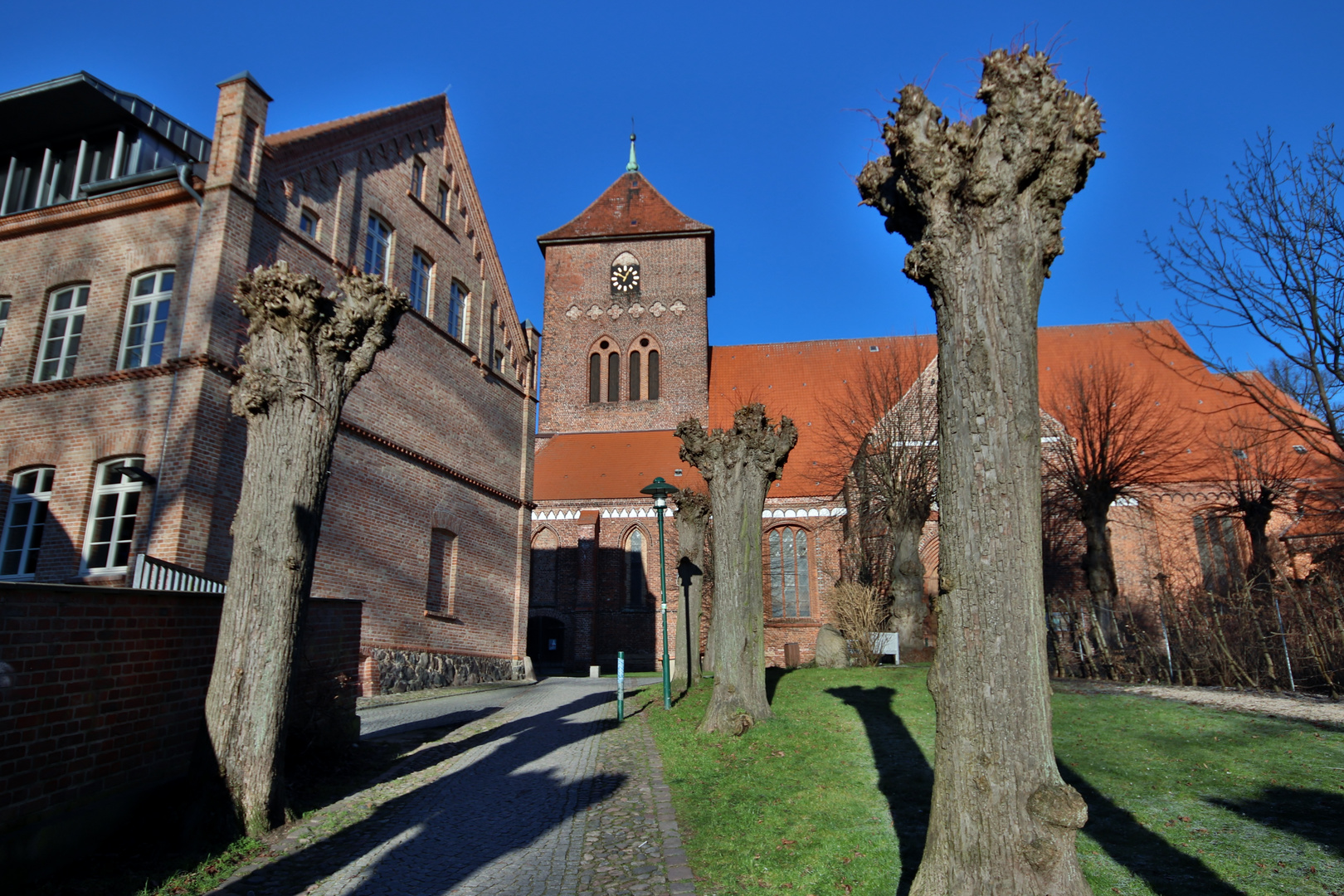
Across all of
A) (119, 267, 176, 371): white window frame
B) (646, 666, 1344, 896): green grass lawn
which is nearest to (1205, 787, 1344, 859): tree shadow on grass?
(646, 666, 1344, 896): green grass lawn

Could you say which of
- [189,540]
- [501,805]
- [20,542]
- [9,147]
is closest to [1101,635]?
[501,805]

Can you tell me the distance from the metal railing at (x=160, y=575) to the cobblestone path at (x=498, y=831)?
455cm

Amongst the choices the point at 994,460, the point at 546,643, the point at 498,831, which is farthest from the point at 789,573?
the point at 994,460

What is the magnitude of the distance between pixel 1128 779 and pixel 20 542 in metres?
15.2

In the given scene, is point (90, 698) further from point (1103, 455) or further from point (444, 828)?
point (1103, 455)

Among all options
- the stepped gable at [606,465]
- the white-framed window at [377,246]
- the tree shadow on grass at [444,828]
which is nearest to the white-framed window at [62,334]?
the white-framed window at [377,246]

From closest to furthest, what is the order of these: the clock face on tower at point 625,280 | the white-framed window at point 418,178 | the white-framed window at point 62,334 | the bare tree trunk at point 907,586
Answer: the white-framed window at point 62,334, the bare tree trunk at point 907,586, the white-framed window at point 418,178, the clock face on tower at point 625,280

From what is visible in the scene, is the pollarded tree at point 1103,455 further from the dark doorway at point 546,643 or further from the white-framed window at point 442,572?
the dark doorway at point 546,643

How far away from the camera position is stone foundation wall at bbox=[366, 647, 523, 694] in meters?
15.4

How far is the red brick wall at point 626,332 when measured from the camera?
29.8m

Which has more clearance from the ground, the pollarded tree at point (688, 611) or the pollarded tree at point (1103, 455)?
the pollarded tree at point (1103, 455)

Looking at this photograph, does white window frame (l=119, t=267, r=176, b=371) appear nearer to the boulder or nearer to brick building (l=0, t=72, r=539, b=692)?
brick building (l=0, t=72, r=539, b=692)

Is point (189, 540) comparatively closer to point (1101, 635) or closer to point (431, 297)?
point (431, 297)

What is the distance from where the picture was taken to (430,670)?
16781 millimetres
